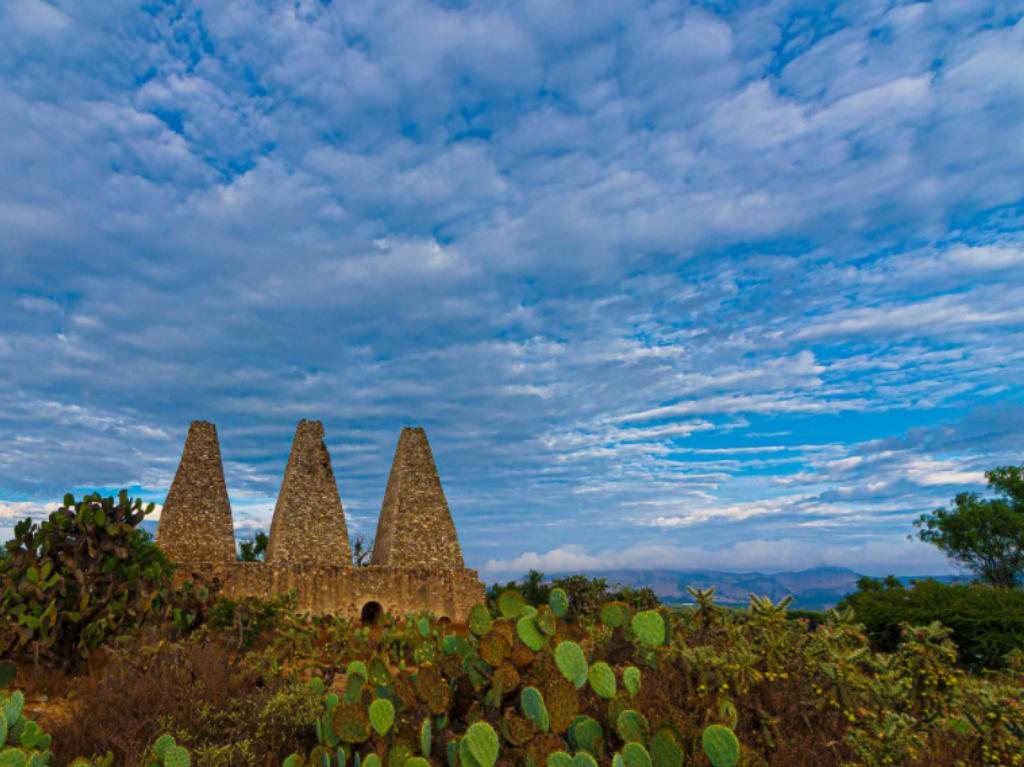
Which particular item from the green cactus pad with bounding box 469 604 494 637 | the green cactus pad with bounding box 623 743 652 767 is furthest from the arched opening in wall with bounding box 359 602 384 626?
the green cactus pad with bounding box 623 743 652 767

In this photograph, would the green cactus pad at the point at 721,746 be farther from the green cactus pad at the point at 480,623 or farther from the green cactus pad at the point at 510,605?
the green cactus pad at the point at 480,623

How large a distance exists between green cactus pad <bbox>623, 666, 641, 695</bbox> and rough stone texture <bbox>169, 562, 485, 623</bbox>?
14975 mm

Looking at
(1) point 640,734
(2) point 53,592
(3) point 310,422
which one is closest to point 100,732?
(1) point 640,734

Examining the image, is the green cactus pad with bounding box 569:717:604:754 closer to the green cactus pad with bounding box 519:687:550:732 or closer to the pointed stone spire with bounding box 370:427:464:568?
the green cactus pad with bounding box 519:687:550:732

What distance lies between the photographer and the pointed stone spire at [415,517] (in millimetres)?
20250

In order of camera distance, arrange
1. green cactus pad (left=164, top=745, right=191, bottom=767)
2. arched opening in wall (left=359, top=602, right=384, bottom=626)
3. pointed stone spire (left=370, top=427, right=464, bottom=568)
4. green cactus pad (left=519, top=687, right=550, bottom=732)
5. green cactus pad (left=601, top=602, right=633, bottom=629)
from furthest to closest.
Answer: pointed stone spire (left=370, top=427, right=464, bottom=568)
arched opening in wall (left=359, top=602, right=384, bottom=626)
green cactus pad (left=601, top=602, right=633, bottom=629)
green cactus pad (left=164, top=745, right=191, bottom=767)
green cactus pad (left=519, top=687, right=550, bottom=732)

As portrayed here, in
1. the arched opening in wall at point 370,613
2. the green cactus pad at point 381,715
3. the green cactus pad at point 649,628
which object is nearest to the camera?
the green cactus pad at point 381,715

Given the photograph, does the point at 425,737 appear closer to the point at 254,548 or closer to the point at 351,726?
the point at 351,726

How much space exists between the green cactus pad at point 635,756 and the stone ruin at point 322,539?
16.4m

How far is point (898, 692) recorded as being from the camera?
5.41 metres

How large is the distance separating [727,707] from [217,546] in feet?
57.7

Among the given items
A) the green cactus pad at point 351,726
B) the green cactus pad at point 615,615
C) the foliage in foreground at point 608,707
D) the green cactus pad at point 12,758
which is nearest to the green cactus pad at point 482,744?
the foliage in foreground at point 608,707

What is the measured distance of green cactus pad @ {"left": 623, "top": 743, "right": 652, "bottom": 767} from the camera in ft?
12.4

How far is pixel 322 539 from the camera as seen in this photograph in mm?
19891
